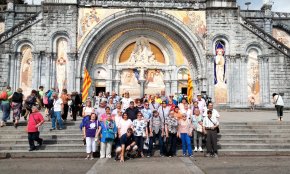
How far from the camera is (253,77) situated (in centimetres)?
2439

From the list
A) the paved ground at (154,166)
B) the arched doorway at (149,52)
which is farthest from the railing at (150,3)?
the paved ground at (154,166)

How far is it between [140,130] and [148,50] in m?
16.1

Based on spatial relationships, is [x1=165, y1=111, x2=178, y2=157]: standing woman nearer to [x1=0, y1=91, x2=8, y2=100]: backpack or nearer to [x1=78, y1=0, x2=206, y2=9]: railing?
[x1=0, y1=91, x2=8, y2=100]: backpack

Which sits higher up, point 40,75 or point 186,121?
point 40,75

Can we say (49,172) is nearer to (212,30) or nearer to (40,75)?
(40,75)

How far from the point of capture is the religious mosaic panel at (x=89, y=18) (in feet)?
77.0

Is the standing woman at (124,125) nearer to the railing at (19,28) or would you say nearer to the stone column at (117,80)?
the stone column at (117,80)

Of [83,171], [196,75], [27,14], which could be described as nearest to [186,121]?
[83,171]

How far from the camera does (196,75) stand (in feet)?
81.9

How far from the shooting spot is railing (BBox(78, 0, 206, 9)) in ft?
78.0

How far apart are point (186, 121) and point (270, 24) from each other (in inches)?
892

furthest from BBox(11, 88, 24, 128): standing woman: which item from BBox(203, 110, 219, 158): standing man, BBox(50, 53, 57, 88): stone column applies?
BBox(50, 53, 57, 88): stone column

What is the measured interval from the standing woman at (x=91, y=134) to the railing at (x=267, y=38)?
18.3 m

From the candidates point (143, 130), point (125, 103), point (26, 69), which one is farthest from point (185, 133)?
point (26, 69)
